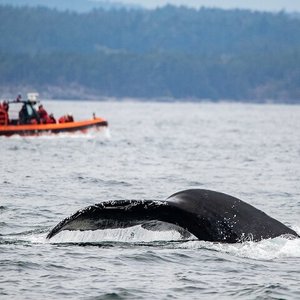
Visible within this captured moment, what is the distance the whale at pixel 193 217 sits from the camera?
416 inches

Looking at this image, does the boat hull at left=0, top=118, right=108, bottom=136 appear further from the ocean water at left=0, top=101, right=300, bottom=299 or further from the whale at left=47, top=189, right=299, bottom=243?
the whale at left=47, top=189, right=299, bottom=243

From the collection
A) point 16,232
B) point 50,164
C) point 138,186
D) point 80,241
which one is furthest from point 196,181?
point 80,241

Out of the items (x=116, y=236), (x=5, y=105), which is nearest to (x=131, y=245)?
(x=116, y=236)

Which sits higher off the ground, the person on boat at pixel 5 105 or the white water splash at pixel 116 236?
the person on boat at pixel 5 105

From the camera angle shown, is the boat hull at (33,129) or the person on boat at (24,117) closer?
the boat hull at (33,129)

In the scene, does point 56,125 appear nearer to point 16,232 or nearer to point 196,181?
point 196,181

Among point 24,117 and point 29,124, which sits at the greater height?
point 24,117

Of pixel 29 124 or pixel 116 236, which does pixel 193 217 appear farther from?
pixel 29 124

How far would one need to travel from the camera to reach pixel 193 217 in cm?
1061

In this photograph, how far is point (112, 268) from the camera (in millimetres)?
11539

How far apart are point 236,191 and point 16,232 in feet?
28.4

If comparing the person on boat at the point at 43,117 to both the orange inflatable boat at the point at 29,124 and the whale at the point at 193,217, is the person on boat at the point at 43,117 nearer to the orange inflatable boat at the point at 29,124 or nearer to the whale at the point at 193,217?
the orange inflatable boat at the point at 29,124

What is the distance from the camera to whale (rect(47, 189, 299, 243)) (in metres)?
10.6

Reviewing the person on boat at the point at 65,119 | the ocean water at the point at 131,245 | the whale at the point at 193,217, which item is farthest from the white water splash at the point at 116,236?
the person on boat at the point at 65,119
